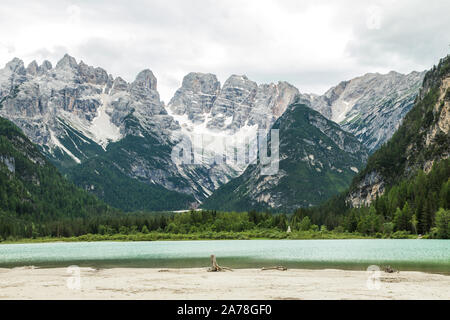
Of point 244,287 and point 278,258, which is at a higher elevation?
point 244,287

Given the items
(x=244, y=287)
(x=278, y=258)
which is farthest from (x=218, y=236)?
(x=244, y=287)

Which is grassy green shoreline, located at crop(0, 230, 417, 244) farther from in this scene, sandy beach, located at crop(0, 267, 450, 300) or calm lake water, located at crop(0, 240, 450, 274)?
sandy beach, located at crop(0, 267, 450, 300)

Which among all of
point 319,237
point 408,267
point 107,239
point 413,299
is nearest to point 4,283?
point 413,299

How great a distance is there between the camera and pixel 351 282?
42.2 metres

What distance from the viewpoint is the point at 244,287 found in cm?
3931

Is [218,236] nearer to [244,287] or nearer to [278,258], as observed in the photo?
[278,258]

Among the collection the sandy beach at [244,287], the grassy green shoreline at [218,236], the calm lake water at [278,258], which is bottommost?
the grassy green shoreline at [218,236]

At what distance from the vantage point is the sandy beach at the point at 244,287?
34.5 meters

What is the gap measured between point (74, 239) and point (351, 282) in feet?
566

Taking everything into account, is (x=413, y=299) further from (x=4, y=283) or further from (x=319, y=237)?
(x=319, y=237)

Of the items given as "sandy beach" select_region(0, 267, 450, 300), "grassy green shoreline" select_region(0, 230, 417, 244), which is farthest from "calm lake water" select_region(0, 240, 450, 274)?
"grassy green shoreline" select_region(0, 230, 417, 244)

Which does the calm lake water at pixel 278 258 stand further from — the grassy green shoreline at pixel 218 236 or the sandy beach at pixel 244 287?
the grassy green shoreline at pixel 218 236

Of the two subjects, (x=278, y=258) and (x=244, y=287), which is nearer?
(x=244, y=287)

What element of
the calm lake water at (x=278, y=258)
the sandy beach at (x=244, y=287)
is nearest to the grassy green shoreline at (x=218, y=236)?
the calm lake water at (x=278, y=258)
